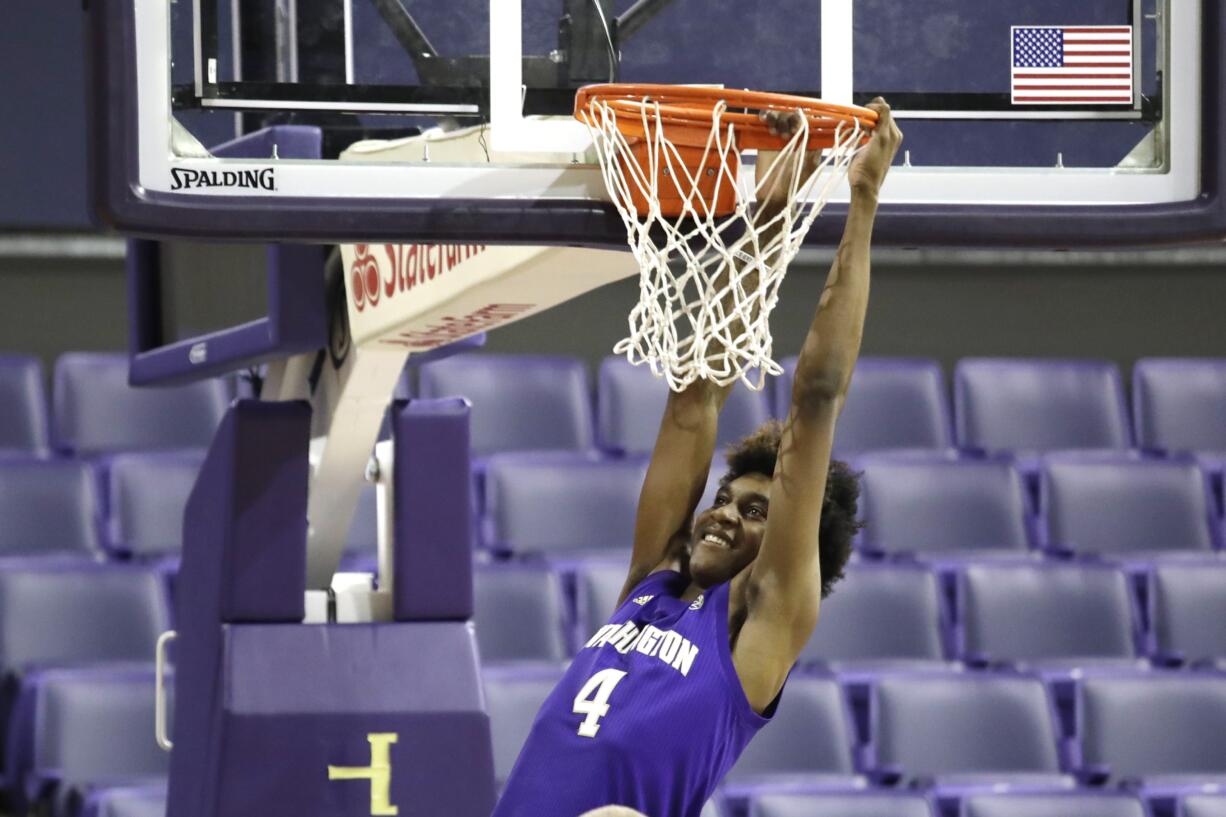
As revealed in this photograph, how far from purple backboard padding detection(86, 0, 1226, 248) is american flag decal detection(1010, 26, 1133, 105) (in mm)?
117

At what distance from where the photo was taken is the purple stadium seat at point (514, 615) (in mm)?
5449

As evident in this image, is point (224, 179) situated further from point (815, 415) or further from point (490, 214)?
point (815, 415)

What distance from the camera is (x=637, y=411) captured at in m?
6.35

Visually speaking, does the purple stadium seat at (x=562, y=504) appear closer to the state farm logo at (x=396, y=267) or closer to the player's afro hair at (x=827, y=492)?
the state farm logo at (x=396, y=267)

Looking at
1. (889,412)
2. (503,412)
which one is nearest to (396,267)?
(503,412)

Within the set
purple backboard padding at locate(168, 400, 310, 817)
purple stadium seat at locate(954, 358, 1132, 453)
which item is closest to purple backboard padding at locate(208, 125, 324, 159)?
purple backboard padding at locate(168, 400, 310, 817)

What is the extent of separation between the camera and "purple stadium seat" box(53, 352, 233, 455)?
242 inches

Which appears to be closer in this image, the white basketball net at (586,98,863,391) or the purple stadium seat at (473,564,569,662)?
the white basketball net at (586,98,863,391)

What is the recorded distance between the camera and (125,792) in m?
4.42

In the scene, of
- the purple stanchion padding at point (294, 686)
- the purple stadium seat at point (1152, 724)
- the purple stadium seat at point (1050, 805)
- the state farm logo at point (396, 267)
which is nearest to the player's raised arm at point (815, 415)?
the state farm logo at point (396, 267)

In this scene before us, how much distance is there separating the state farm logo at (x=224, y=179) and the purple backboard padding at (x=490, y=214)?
31mm

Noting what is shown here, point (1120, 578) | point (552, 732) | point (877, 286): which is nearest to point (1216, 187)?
point (552, 732)

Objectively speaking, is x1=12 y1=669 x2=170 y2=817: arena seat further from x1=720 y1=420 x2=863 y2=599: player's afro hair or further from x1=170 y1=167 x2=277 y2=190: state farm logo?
x1=170 y1=167 x2=277 y2=190: state farm logo

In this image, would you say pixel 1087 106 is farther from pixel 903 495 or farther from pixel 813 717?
pixel 903 495
